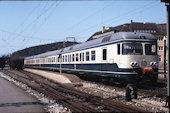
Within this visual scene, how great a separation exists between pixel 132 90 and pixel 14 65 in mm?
49186

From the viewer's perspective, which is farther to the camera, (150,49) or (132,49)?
(150,49)

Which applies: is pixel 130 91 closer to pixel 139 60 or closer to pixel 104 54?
pixel 139 60

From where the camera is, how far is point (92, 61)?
17.8 meters

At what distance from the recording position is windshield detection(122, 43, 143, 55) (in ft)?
45.1

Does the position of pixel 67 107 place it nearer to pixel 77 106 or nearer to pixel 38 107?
pixel 77 106

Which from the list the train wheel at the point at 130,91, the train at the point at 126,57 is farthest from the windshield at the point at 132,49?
the train wheel at the point at 130,91

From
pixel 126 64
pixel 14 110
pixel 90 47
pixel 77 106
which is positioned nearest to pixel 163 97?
pixel 126 64

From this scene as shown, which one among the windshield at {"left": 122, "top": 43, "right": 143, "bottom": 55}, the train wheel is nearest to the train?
the windshield at {"left": 122, "top": 43, "right": 143, "bottom": 55}

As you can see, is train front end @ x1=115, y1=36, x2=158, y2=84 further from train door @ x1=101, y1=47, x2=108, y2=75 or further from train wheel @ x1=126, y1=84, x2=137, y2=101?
train wheel @ x1=126, y1=84, x2=137, y2=101

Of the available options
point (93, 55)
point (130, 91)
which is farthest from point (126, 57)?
point (93, 55)

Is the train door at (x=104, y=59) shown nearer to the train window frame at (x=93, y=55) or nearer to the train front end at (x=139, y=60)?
the train window frame at (x=93, y=55)

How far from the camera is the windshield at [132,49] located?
1373cm

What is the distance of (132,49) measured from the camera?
13.8 meters

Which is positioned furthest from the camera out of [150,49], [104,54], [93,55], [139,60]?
[93,55]
